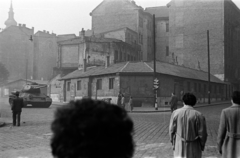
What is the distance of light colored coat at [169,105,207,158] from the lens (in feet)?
14.3

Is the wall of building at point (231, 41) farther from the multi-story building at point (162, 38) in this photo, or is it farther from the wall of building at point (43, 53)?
the wall of building at point (43, 53)

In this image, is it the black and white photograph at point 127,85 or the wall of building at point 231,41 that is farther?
the wall of building at point 231,41

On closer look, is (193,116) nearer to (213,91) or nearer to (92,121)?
(92,121)

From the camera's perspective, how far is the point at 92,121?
135 centimetres

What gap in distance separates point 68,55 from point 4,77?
14.5 metres

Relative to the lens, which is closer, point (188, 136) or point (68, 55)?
point (188, 136)

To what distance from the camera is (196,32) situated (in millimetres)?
48719

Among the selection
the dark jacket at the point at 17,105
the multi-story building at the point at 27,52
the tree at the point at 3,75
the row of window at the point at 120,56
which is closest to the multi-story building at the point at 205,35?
the row of window at the point at 120,56

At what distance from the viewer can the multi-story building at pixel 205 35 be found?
4706cm

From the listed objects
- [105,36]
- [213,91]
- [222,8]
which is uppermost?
[222,8]

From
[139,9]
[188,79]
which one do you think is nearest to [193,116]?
[188,79]

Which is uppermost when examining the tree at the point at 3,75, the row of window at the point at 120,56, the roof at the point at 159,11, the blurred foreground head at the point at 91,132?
the roof at the point at 159,11

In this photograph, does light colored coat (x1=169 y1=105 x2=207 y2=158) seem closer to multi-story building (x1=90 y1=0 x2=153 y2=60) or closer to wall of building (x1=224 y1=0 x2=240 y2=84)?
wall of building (x1=224 y1=0 x2=240 y2=84)

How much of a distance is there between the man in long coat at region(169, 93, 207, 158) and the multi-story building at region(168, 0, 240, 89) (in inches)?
1729
